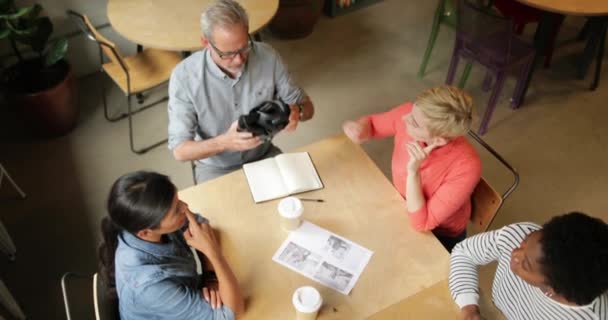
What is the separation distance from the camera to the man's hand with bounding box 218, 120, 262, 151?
1765mm

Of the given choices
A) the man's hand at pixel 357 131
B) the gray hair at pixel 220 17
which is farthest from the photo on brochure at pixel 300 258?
the gray hair at pixel 220 17

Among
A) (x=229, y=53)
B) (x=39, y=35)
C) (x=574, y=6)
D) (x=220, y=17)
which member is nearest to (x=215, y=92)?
(x=229, y=53)

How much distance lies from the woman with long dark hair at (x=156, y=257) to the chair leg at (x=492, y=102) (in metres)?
2.35

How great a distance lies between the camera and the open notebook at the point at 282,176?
175 centimetres

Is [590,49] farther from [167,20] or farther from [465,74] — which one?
[167,20]

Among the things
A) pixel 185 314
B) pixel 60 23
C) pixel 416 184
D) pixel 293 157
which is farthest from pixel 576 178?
pixel 60 23

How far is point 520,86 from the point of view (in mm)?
3273

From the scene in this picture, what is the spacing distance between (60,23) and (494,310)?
3187mm

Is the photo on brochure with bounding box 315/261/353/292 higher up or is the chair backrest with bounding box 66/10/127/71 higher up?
the chair backrest with bounding box 66/10/127/71

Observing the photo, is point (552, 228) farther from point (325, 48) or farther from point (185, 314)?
point (325, 48)

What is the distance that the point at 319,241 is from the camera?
1611 millimetres

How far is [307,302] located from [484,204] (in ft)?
2.90

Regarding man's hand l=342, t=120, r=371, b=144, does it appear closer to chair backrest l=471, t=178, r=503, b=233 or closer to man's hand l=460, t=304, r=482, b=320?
chair backrest l=471, t=178, r=503, b=233

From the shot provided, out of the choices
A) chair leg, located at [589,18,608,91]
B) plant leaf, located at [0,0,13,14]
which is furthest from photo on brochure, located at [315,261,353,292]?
chair leg, located at [589,18,608,91]
